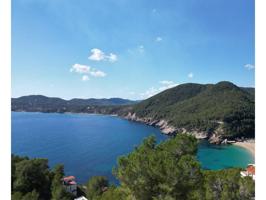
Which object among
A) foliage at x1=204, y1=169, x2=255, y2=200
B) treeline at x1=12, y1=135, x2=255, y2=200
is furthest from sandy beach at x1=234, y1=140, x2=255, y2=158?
treeline at x1=12, y1=135, x2=255, y2=200

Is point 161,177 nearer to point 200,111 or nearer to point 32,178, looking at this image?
point 32,178

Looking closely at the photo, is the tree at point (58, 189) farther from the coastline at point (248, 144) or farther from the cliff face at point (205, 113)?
the coastline at point (248, 144)

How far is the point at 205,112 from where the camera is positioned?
84.8 ft

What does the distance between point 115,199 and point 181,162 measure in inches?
42.7

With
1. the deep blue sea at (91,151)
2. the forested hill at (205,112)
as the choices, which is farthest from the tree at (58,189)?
the forested hill at (205,112)

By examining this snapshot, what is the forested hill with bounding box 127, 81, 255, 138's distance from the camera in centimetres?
2197

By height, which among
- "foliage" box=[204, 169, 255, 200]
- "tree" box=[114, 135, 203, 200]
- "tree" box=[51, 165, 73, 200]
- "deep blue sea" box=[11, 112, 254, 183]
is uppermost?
"tree" box=[114, 135, 203, 200]

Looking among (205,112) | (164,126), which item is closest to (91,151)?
(164,126)

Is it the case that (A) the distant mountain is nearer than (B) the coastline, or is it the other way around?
(B) the coastline

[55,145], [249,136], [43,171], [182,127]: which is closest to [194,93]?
[182,127]

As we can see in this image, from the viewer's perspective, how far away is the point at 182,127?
25.0 meters

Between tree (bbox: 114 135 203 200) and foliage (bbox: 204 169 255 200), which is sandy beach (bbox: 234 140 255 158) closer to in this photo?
foliage (bbox: 204 169 255 200)
